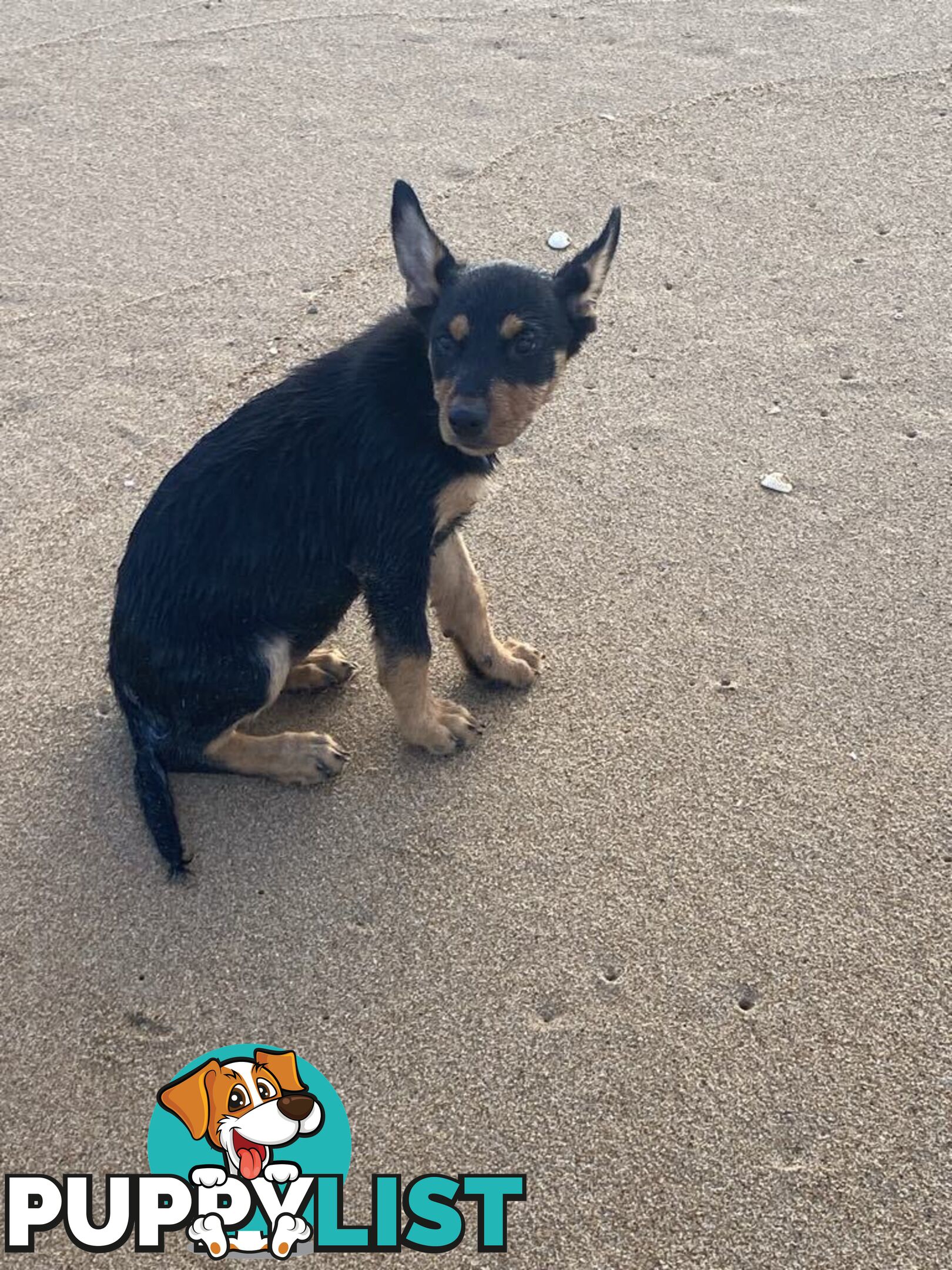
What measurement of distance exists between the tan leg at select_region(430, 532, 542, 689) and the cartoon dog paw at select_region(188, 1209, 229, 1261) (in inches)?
78.8

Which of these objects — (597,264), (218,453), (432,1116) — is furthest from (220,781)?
(597,264)

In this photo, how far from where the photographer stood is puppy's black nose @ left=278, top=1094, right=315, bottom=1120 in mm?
3188


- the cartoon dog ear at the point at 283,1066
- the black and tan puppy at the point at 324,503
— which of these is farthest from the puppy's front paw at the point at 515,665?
the cartoon dog ear at the point at 283,1066

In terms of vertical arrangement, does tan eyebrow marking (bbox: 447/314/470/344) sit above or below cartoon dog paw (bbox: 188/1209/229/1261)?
above

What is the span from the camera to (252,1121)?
10.4 ft

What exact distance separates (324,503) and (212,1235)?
2.11 meters

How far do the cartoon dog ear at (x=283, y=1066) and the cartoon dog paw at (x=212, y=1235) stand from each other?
1.18ft

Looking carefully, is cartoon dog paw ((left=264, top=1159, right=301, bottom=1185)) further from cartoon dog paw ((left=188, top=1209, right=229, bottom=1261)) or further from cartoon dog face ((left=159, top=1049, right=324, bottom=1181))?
cartoon dog paw ((left=188, top=1209, right=229, bottom=1261))

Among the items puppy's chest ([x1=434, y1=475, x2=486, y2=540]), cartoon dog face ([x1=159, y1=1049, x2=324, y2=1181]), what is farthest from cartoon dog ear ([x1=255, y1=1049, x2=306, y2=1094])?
puppy's chest ([x1=434, y1=475, x2=486, y2=540])

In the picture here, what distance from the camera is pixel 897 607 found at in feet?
14.9

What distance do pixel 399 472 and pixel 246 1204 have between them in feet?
6.98

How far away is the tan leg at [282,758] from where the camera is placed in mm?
3996

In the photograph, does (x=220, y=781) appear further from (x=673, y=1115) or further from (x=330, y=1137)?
(x=673, y=1115)
